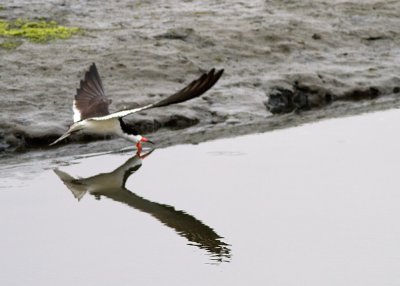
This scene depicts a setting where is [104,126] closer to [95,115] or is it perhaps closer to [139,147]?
[95,115]

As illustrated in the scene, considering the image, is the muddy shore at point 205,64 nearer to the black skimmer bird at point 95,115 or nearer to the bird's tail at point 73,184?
the black skimmer bird at point 95,115

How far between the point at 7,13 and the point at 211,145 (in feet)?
10.8

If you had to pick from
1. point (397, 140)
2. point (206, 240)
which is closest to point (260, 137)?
point (397, 140)

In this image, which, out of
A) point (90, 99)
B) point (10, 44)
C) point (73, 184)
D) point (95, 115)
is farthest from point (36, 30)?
point (73, 184)

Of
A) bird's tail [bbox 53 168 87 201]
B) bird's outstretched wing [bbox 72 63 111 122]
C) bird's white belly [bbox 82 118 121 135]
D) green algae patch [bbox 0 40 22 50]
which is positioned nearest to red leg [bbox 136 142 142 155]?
bird's white belly [bbox 82 118 121 135]

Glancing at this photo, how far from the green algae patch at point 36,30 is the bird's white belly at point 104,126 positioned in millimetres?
2223

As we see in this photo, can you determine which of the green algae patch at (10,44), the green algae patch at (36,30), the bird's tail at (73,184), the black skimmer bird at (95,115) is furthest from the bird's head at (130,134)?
the green algae patch at (36,30)

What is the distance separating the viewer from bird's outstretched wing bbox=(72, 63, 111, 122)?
8078 mm

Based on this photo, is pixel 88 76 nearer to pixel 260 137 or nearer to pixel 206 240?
pixel 260 137

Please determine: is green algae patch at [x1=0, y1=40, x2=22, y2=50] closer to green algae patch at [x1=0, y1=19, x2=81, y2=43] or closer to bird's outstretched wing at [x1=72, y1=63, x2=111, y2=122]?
green algae patch at [x1=0, y1=19, x2=81, y2=43]

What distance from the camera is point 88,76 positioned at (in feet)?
28.2

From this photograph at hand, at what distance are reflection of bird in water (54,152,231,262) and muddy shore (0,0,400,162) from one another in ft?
2.12

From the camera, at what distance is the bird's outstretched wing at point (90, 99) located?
26.5 feet

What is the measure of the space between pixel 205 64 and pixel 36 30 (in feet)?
5.19
